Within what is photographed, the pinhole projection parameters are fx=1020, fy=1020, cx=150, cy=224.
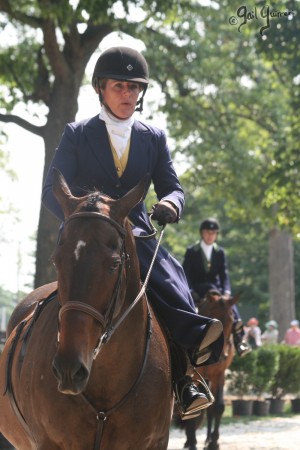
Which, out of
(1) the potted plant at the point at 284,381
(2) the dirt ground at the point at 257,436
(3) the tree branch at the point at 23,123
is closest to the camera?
(2) the dirt ground at the point at 257,436

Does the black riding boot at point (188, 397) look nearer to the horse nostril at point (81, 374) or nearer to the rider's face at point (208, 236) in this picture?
the horse nostril at point (81, 374)

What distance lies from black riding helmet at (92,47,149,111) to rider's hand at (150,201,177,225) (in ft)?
2.86

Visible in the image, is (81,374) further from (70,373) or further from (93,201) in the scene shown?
(93,201)

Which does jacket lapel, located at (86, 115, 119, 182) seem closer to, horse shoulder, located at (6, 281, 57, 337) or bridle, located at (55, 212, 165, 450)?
bridle, located at (55, 212, 165, 450)

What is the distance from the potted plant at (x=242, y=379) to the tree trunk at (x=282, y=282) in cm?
1532

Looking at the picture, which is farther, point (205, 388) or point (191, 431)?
point (191, 431)


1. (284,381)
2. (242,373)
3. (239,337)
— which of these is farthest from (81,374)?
(284,381)

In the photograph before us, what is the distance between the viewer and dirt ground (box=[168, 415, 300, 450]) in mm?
14586

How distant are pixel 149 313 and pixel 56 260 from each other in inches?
46.2

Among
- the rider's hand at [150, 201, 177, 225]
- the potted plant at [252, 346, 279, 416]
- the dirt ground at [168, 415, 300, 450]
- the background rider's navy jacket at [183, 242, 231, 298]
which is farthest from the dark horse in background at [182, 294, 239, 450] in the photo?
the rider's hand at [150, 201, 177, 225]

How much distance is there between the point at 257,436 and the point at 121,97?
10.5 meters

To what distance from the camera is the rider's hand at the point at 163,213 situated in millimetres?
6164

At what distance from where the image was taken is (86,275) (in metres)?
4.89

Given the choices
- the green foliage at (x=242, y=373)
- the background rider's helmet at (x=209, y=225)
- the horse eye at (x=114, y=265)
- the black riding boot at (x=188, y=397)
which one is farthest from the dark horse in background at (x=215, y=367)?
the horse eye at (x=114, y=265)
